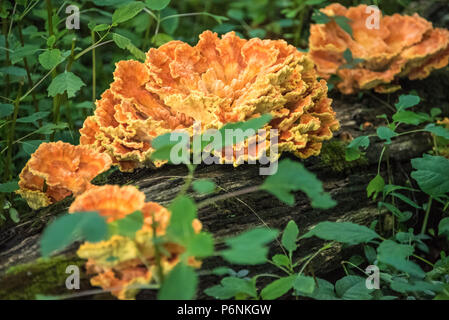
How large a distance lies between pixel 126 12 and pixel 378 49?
2.22 metres


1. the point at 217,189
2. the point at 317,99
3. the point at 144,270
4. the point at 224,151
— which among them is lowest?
the point at 144,270

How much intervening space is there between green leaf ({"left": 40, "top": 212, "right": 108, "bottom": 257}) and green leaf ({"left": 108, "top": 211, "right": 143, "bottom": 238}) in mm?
85

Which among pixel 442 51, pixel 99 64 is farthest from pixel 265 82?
pixel 99 64

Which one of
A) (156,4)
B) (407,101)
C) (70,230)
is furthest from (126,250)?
(407,101)

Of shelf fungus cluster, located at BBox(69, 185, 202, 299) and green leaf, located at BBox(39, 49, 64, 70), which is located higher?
green leaf, located at BBox(39, 49, 64, 70)

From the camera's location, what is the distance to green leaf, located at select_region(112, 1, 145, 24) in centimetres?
305

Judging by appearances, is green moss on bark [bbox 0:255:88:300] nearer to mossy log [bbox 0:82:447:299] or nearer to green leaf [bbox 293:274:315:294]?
mossy log [bbox 0:82:447:299]

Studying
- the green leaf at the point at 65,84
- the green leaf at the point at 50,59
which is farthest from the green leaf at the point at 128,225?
the green leaf at the point at 50,59

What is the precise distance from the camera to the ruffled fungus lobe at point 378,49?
3.89m

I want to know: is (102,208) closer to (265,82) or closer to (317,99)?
(265,82)

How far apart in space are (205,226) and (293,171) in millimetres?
924

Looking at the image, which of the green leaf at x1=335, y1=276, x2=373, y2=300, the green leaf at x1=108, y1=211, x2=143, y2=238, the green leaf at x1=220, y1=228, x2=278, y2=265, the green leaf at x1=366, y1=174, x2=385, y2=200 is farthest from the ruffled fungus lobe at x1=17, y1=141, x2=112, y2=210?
the green leaf at x1=366, y1=174, x2=385, y2=200

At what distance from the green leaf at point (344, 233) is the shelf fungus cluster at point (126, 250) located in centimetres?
70

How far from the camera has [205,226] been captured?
8.50ft
